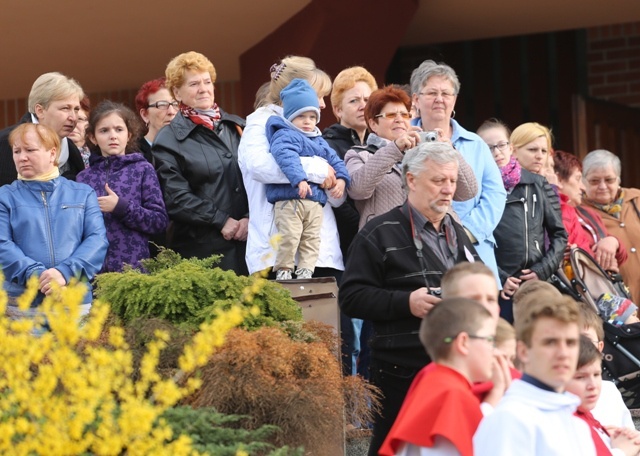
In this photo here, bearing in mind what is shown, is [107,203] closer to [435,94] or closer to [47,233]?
[47,233]

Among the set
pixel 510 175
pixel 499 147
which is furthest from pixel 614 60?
pixel 510 175

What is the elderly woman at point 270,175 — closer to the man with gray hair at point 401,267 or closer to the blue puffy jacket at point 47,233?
the blue puffy jacket at point 47,233

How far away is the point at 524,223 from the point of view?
734cm

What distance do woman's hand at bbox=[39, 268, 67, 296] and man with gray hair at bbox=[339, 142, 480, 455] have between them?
4.67ft

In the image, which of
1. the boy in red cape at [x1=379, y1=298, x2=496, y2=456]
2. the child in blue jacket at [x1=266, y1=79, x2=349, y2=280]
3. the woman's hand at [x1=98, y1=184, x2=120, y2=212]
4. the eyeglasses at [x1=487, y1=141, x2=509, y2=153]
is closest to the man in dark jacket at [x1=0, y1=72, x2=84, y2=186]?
the woman's hand at [x1=98, y1=184, x2=120, y2=212]

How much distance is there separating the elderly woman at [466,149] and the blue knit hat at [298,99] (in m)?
0.63

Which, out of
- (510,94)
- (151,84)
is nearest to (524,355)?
(151,84)

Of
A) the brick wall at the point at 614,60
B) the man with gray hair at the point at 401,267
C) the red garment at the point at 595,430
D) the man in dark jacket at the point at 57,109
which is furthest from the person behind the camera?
the brick wall at the point at 614,60

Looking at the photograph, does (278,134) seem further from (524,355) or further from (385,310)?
(524,355)

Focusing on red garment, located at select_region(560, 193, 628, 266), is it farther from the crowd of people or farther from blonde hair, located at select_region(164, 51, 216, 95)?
blonde hair, located at select_region(164, 51, 216, 95)

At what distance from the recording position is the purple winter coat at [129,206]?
22.2 ft

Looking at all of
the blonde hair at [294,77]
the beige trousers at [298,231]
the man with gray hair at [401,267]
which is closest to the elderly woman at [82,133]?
the blonde hair at [294,77]

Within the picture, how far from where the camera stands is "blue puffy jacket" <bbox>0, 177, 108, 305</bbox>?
6.25 meters

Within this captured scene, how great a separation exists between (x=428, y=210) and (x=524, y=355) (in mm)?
1507
